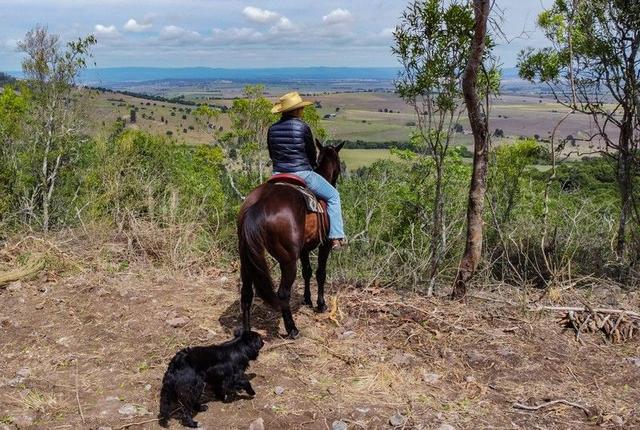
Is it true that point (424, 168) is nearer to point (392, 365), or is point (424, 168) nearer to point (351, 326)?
point (351, 326)

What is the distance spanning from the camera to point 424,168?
447 inches

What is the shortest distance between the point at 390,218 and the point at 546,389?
7226 mm

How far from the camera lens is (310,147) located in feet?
19.0

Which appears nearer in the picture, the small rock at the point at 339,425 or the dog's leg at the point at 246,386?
the small rock at the point at 339,425

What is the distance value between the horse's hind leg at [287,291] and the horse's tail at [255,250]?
237 mm

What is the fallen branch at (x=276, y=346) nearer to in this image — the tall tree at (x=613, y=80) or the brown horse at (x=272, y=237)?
the brown horse at (x=272, y=237)

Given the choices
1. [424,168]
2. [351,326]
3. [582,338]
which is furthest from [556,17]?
[351,326]

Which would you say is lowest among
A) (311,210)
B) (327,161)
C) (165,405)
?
(165,405)

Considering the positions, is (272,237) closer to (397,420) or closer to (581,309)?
(397,420)

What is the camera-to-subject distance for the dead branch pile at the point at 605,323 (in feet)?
18.1

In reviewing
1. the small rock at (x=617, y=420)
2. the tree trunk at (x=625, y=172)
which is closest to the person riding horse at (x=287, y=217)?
the small rock at (x=617, y=420)

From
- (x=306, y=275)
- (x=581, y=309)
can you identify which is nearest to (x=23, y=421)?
(x=306, y=275)

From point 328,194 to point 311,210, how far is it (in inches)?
14.4

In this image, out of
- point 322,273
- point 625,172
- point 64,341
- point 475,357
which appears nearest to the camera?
point 475,357
